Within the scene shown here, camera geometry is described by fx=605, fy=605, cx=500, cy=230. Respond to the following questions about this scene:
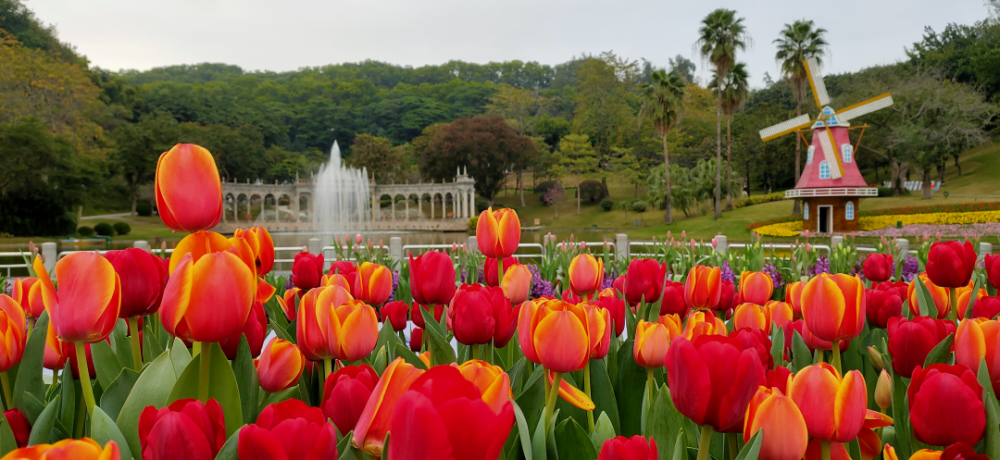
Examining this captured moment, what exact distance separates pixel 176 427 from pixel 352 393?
25 cm

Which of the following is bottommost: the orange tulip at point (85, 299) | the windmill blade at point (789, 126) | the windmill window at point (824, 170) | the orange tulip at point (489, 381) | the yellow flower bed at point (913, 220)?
the yellow flower bed at point (913, 220)

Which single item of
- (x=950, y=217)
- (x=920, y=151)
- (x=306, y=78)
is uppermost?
(x=306, y=78)

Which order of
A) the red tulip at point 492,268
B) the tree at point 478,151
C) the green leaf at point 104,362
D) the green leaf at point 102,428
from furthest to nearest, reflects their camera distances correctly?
1. the tree at point 478,151
2. the red tulip at point 492,268
3. the green leaf at point 104,362
4. the green leaf at point 102,428

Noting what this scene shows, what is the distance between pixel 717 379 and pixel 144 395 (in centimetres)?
83

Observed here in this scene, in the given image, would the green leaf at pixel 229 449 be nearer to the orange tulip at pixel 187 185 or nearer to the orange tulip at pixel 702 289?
the orange tulip at pixel 187 185

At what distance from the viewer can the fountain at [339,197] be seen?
147 feet

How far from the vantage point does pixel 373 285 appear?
68.1 inches

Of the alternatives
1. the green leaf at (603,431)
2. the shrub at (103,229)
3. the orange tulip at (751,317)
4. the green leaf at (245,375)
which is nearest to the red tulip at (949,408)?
the green leaf at (603,431)

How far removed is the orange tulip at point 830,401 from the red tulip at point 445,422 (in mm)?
514

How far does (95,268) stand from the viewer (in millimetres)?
915

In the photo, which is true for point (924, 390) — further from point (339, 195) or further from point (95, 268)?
point (339, 195)

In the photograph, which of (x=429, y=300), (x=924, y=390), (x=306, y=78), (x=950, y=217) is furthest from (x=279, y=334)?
(x=306, y=78)

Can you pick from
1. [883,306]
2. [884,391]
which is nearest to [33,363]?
[884,391]

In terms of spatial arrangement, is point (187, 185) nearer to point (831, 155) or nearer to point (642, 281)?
point (642, 281)
